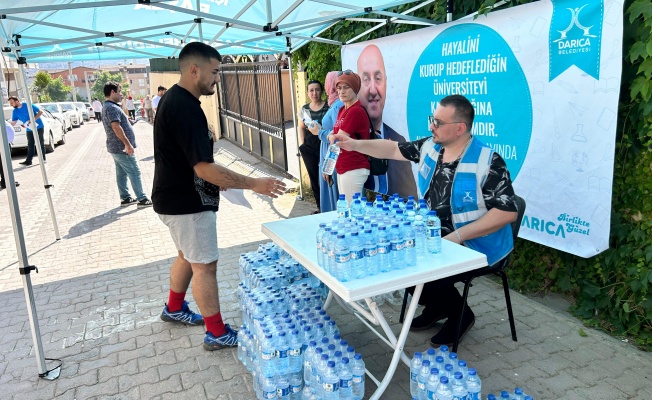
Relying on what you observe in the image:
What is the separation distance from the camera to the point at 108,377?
10.1 feet

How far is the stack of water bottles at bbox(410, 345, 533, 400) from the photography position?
2.26 metres

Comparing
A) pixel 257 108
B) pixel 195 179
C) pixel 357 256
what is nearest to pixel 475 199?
pixel 357 256

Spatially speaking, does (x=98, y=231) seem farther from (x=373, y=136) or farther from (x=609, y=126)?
(x=609, y=126)

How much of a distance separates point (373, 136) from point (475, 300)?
2050 millimetres

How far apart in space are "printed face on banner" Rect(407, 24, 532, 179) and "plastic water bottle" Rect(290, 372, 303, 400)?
94.1 inches

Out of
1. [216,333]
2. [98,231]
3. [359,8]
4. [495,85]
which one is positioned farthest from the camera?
[98,231]

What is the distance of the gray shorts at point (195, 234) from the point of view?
3.10m

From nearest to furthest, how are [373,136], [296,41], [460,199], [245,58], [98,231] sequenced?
[460,199], [373,136], [98,231], [296,41], [245,58]

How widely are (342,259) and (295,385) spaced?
0.97m

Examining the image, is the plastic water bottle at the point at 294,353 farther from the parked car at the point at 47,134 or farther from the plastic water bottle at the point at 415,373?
the parked car at the point at 47,134

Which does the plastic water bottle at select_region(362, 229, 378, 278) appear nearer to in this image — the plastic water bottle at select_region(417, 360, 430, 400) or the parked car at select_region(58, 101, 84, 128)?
the plastic water bottle at select_region(417, 360, 430, 400)

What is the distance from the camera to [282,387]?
257 centimetres

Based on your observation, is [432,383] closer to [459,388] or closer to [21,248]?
[459,388]

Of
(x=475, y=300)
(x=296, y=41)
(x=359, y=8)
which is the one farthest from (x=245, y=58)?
(x=475, y=300)
